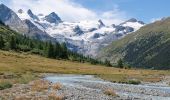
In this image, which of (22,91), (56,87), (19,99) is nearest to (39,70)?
(56,87)

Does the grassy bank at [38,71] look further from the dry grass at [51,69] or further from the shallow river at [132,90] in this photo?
the shallow river at [132,90]

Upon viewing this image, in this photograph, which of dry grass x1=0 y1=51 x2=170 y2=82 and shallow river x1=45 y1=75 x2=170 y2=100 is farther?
dry grass x1=0 y1=51 x2=170 y2=82

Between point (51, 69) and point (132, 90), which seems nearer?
point (132, 90)

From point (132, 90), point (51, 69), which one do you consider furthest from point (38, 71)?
point (132, 90)

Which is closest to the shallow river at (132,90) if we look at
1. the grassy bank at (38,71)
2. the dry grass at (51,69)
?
the grassy bank at (38,71)

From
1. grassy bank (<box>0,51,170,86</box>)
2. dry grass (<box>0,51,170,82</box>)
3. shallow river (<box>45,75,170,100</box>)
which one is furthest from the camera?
dry grass (<box>0,51,170,82</box>)

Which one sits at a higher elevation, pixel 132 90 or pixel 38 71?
pixel 38 71

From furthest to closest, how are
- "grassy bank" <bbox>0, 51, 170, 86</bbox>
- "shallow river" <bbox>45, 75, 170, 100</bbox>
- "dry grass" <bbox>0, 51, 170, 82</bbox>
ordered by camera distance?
"dry grass" <bbox>0, 51, 170, 82</bbox> → "grassy bank" <bbox>0, 51, 170, 86</bbox> → "shallow river" <bbox>45, 75, 170, 100</bbox>

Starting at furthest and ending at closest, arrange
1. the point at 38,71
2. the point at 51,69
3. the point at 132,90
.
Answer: the point at 51,69 → the point at 38,71 → the point at 132,90

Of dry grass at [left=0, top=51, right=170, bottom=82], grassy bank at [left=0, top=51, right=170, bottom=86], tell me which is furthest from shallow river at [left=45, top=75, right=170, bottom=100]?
dry grass at [left=0, top=51, right=170, bottom=82]

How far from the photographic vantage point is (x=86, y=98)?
4531 centimetres

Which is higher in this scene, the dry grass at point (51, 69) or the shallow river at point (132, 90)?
the dry grass at point (51, 69)

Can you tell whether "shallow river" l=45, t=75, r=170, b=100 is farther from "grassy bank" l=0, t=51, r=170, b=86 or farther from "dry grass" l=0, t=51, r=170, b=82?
"dry grass" l=0, t=51, r=170, b=82

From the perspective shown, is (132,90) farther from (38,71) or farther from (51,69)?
(51,69)
